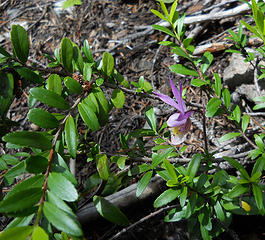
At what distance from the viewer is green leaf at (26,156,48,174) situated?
104 cm

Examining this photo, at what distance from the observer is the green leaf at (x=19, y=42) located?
4.06ft

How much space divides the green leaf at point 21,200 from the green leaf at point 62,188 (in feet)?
0.18

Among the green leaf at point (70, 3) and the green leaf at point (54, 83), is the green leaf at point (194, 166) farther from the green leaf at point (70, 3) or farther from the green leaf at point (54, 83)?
the green leaf at point (70, 3)

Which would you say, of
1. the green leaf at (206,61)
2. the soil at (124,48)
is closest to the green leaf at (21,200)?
the soil at (124,48)

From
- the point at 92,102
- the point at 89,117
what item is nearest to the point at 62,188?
the point at 89,117

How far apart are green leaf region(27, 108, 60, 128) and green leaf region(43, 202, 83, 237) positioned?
0.37 m

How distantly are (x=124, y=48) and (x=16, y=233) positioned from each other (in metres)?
2.68

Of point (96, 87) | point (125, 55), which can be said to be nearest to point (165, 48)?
point (125, 55)

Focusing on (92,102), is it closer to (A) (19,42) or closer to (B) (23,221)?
(A) (19,42)

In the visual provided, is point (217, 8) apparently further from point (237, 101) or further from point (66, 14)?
point (66, 14)

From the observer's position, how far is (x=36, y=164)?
3.46 ft

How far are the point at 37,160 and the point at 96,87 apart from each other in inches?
22.0

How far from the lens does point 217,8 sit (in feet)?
9.62

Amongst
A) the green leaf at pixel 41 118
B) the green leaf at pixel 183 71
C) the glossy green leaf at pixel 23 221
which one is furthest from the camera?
the green leaf at pixel 183 71
